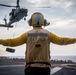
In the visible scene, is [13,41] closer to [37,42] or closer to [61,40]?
[37,42]

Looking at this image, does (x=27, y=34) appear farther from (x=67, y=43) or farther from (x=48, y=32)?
(x=67, y=43)

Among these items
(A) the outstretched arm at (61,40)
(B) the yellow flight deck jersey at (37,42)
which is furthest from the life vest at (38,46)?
(A) the outstretched arm at (61,40)

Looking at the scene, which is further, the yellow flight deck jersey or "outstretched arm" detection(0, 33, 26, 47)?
"outstretched arm" detection(0, 33, 26, 47)

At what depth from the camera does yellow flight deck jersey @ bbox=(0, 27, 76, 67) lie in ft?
14.5

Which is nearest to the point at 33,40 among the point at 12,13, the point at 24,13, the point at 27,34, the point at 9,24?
the point at 27,34

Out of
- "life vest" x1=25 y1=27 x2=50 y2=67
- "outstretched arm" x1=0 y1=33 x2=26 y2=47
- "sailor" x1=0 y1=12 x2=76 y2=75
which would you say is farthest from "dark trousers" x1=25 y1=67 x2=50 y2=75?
"outstretched arm" x1=0 y1=33 x2=26 y2=47

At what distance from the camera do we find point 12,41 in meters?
4.61

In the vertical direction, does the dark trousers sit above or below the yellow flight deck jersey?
below

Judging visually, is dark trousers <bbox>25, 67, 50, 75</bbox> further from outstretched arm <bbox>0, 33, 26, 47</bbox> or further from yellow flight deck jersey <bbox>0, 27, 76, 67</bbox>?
outstretched arm <bbox>0, 33, 26, 47</bbox>

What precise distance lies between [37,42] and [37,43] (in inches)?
1.0

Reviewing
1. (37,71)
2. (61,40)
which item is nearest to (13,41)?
(37,71)

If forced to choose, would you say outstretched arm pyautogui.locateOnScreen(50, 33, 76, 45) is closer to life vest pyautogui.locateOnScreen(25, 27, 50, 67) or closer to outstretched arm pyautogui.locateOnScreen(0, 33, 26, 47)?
life vest pyautogui.locateOnScreen(25, 27, 50, 67)

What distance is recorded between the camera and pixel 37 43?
14.5 ft

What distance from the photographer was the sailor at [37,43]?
4375 mm
